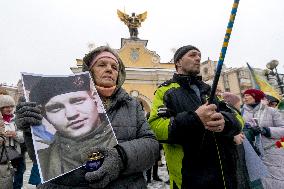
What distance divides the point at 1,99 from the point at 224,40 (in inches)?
127

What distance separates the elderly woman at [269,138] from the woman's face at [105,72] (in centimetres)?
268

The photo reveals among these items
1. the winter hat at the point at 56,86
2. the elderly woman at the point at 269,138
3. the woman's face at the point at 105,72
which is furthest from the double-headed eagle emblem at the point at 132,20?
the winter hat at the point at 56,86

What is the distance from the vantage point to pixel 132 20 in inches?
1189

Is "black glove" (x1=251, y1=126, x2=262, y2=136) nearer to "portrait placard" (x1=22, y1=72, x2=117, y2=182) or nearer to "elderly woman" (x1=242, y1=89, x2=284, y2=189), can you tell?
"elderly woman" (x1=242, y1=89, x2=284, y2=189)

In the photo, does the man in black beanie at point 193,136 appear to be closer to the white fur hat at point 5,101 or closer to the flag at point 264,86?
the white fur hat at point 5,101

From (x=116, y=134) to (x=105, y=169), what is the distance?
0.35m

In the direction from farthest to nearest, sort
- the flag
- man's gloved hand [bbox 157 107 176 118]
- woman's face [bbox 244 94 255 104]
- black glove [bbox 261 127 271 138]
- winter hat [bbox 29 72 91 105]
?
1. the flag
2. woman's face [bbox 244 94 255 104]
3. black glove [bbox 261 127 271 138]
4. man's gloved hand [bbox 157 107 176 118]
5. winter hat [bbox 29 72 91 105]

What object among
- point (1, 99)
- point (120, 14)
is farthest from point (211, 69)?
point (1, 99)

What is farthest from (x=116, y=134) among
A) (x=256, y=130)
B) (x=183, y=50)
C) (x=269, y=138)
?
(x=269, y=138)

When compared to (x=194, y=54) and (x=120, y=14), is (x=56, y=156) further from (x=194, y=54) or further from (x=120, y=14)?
(x=120, y=14)

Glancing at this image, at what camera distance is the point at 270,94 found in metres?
5.48

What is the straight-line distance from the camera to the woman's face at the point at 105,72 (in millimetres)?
1992

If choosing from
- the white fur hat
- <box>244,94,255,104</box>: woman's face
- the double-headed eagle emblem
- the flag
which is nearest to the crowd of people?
the white fur hat

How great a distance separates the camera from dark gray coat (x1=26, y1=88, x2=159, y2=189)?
169 centimetres
